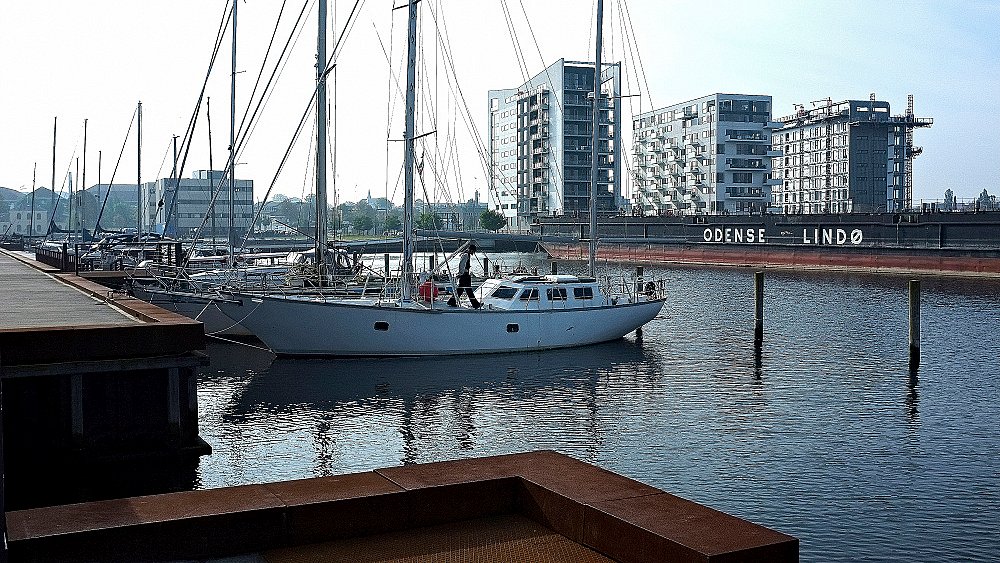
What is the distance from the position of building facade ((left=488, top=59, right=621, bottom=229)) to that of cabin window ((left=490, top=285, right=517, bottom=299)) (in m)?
116

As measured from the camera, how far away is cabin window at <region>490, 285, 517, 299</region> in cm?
4072

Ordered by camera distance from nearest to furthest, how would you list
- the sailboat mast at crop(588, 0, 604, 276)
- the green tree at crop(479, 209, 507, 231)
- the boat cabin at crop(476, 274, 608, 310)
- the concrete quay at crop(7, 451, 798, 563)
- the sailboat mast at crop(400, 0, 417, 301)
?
the concrete quay at crop(7, 451, 798, 563) < the sailboat mast at crop(400, 0, 417, 301) < the boat cabin at crop(476, 274, 608, 310) < the sailboat mast at crop(588, 0, 604, 276) < the green tree at crop(479, 209, 507, 231)

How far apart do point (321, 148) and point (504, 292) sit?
38.2ft

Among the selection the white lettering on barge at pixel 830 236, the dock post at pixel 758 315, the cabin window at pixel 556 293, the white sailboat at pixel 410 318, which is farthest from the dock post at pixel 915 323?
the white lettering on barge at pixel 830 236

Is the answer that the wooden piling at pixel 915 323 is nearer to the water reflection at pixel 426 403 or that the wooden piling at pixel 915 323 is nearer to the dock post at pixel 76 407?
the water reflection at pixel 426 403

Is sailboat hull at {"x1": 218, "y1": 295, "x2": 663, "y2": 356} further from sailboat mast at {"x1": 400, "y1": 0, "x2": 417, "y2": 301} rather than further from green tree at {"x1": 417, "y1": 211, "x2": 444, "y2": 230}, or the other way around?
green tree at {"x1": 417, "y1": 211, "x2": 444, "y2": 230}

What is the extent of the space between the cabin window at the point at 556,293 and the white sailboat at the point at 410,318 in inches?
1.7

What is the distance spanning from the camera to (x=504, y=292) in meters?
40.8

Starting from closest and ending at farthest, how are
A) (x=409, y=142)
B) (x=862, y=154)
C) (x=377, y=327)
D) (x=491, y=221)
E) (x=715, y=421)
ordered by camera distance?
(x=715, y=421) < (x=409, y=142) < (x=377, y=327) < (x=862, y=154) < (x=491, y=221)

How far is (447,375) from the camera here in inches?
1417

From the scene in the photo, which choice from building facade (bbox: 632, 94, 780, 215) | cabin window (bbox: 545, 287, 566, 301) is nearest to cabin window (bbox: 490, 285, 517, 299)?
cabin window (bbox: 545, 287, 566, 301)

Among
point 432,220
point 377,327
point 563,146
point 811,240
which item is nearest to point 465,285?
point 432,220

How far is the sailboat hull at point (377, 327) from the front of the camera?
37.7 metres

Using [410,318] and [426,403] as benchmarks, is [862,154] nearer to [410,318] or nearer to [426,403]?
[410,318]
